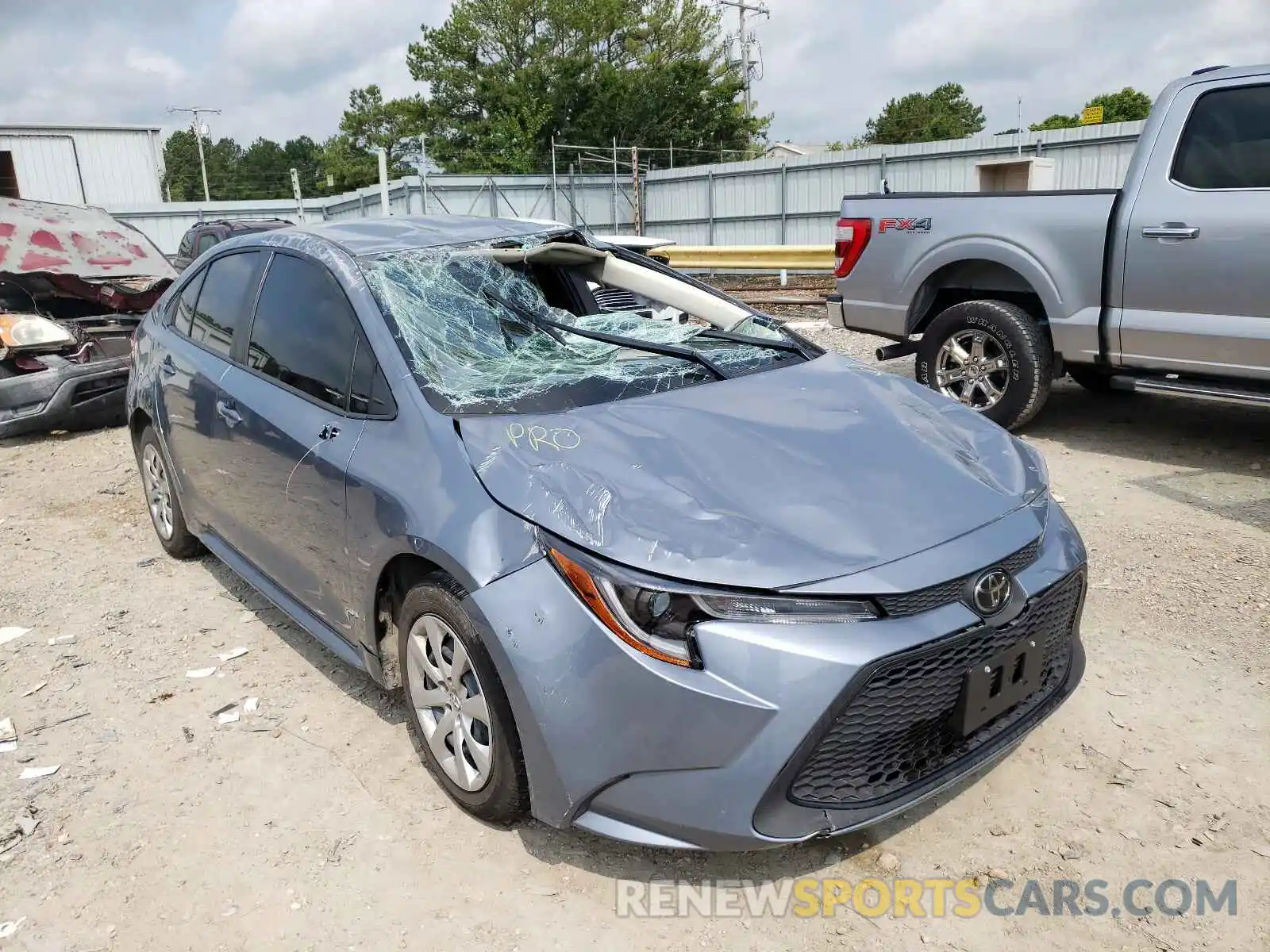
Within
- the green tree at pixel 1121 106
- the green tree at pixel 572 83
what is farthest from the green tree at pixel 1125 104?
the green tree at pixel 572 83

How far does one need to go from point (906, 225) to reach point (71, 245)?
6.88 m

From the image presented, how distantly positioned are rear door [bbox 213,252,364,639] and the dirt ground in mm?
492

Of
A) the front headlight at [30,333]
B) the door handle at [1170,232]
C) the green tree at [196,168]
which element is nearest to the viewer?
the door handle at [1170,232]

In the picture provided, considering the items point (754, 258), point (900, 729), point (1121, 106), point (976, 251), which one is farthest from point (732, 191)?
point (1121, 106)

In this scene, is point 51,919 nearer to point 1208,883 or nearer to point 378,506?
point 378,506

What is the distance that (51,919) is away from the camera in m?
2.45

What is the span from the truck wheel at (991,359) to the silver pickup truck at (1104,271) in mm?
10

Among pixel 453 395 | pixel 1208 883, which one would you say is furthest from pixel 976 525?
pixel 453 395

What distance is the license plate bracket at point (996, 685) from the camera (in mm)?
2312

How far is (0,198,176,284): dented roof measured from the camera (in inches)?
313

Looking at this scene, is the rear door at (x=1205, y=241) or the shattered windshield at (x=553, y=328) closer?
the shattered windshield at (x=553, y=328)

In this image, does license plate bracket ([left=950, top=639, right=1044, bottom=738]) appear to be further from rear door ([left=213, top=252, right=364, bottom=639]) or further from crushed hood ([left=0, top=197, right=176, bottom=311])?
crushed hood ([left=0, top=197, right=176, bottom=311])

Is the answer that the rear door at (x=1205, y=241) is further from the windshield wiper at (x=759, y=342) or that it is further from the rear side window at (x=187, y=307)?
the rear side window at (x=187, y=307)

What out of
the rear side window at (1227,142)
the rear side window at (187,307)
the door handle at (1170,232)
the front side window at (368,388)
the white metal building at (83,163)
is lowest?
the front side window at (368,388)
